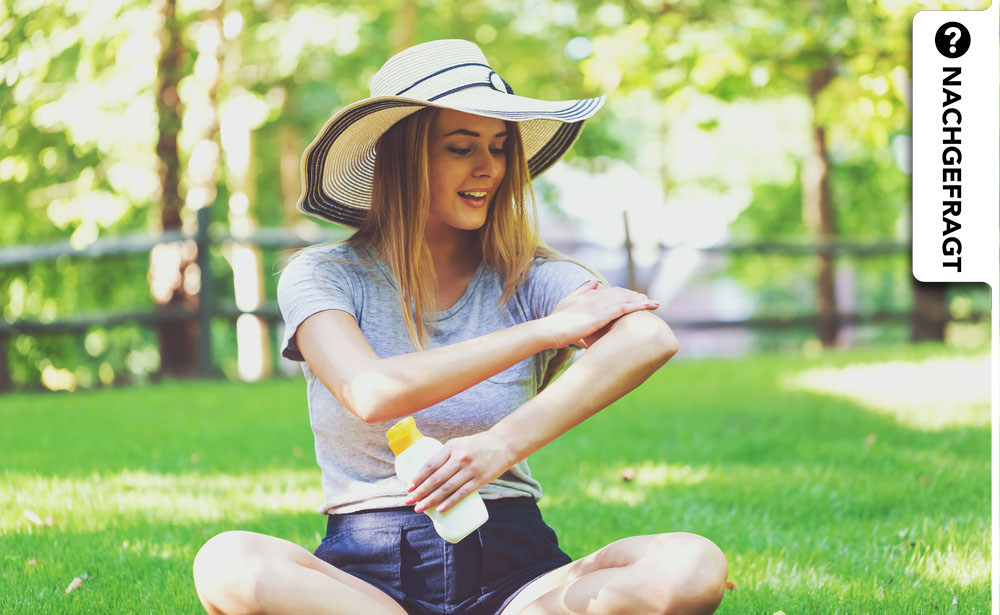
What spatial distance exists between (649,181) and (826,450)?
1868 centimetres

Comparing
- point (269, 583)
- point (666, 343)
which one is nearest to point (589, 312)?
point (666, 343)

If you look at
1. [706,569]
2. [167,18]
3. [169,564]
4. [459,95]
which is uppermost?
[167,18]

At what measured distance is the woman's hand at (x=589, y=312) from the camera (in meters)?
2.20

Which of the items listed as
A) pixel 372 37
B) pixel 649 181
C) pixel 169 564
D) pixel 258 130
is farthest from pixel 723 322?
pixel 649 181

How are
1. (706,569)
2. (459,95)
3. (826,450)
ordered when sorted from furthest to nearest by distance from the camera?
(826,450) → (459,95) → (706,569)

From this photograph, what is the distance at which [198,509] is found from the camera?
3.82m

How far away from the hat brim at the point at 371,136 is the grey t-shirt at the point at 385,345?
0.21 m

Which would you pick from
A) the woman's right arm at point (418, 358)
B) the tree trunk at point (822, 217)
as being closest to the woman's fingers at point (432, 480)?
the woman's right arm at point (418, 358)

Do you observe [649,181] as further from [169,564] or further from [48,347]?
[169,564]

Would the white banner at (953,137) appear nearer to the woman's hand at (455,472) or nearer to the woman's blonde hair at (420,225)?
the woman's blonde hair at (420,225)

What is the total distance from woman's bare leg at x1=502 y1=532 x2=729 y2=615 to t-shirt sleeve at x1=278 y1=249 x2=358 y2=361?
0.77 meters

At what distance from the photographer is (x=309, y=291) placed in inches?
89.6

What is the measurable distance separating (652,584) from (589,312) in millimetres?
588

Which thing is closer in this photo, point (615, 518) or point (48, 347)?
point (615, 518)
